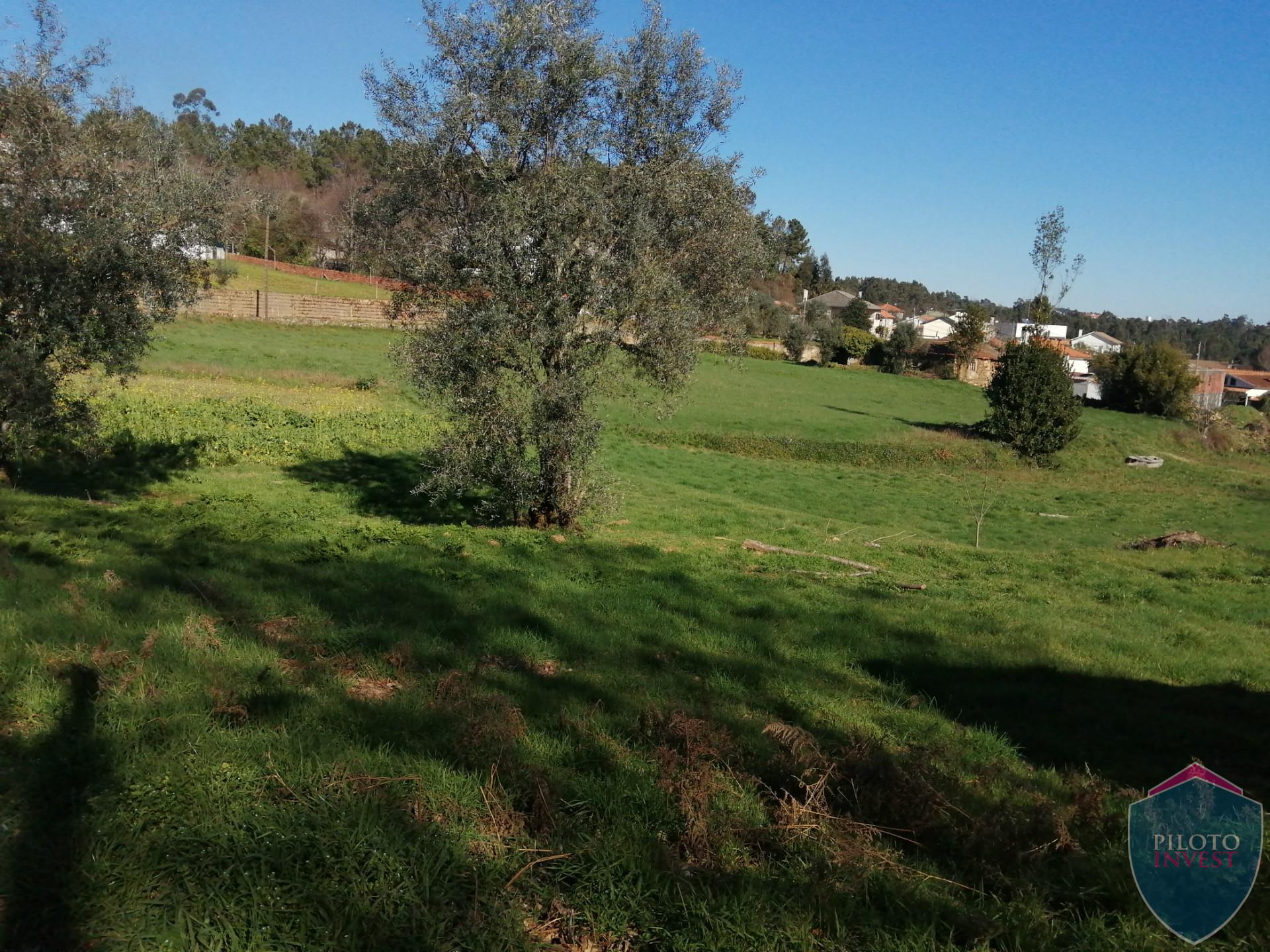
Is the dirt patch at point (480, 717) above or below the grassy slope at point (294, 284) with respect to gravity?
below

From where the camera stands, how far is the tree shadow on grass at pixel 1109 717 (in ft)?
20.8

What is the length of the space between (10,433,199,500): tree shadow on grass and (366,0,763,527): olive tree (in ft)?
21.3

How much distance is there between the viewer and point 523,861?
420cm

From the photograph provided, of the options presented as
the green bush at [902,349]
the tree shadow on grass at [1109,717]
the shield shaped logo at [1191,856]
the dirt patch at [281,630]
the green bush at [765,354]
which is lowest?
Answer: the tree shadow on grass at [1109,717]

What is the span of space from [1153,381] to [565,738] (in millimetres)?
72398

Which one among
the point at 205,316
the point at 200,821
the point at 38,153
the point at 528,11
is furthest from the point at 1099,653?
the point at 205,316

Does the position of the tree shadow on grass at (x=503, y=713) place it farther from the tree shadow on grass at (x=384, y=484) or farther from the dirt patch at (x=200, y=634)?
the tree shadow on grass at (x=384, y=484)

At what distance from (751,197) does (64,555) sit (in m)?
12.8

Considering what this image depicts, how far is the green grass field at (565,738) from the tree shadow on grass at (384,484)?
11.6 feet

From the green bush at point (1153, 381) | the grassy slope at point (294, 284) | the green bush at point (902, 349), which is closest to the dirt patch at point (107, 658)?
the grassy slope at point (294, 284)

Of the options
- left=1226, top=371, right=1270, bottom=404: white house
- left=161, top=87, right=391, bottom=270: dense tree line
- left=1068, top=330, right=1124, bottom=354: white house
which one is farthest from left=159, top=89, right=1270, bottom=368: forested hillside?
left=1068, top=330, right=1124, bottom=354: white house

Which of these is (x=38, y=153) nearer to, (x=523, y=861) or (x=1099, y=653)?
(x=523, y=861)

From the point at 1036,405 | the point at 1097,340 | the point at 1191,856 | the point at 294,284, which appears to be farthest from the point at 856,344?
the point at 1097,340

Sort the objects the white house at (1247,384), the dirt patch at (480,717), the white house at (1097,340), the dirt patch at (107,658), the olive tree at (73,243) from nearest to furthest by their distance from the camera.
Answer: the dirt patch at (480,717) → the dirt patch at (107,658) → the olive tree at (73,243) → the white house at (1247,384) → the white house at (1097,340)
